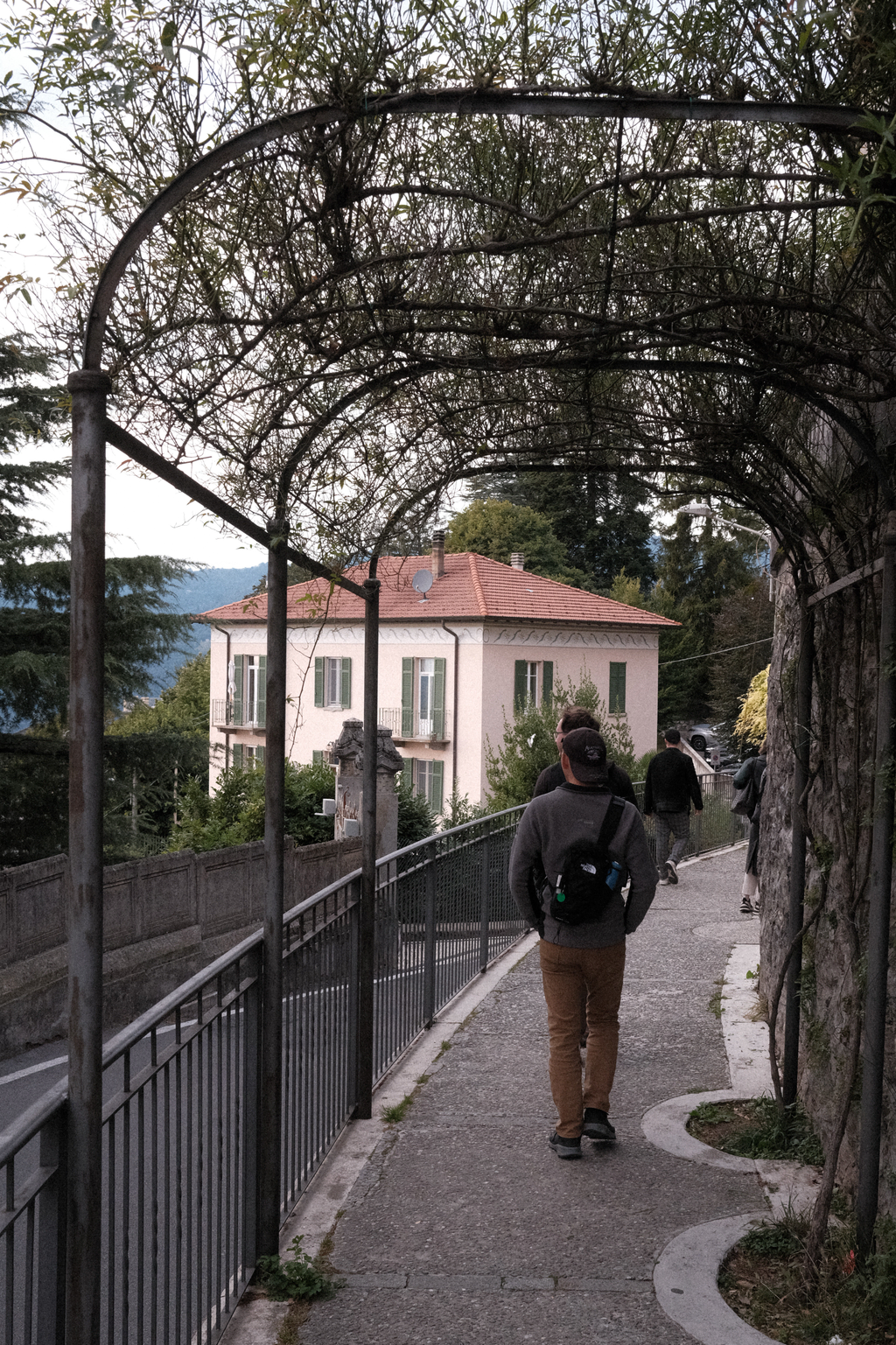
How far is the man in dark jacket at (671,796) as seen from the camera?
1291cm

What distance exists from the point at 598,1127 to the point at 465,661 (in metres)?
33.3

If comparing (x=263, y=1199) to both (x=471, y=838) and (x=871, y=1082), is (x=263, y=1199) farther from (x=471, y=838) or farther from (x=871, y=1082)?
(x=471, y=838)

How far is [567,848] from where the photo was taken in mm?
5312

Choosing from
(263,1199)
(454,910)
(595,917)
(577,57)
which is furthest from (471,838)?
(577,57)

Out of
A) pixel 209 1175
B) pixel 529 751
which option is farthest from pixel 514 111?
pixel 529 751

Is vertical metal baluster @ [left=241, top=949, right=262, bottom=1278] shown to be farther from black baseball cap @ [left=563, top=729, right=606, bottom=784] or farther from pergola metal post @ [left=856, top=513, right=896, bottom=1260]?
pergola metal post @ [left=856, top=513, right=896, bottom=1260]

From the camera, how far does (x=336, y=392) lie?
165 inches

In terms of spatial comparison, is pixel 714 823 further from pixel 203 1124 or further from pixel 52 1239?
pixel 52 1239

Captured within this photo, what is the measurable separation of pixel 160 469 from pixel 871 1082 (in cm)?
283

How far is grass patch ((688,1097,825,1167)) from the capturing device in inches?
207

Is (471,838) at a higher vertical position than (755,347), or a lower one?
lower

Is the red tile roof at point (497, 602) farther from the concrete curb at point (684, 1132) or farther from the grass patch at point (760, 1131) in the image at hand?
the grass patch at point (760, 1131)

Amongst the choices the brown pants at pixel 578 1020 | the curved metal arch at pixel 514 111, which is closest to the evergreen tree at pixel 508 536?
the brown pants at pixel 578 1020

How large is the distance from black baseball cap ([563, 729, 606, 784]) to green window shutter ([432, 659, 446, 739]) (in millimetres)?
33579
